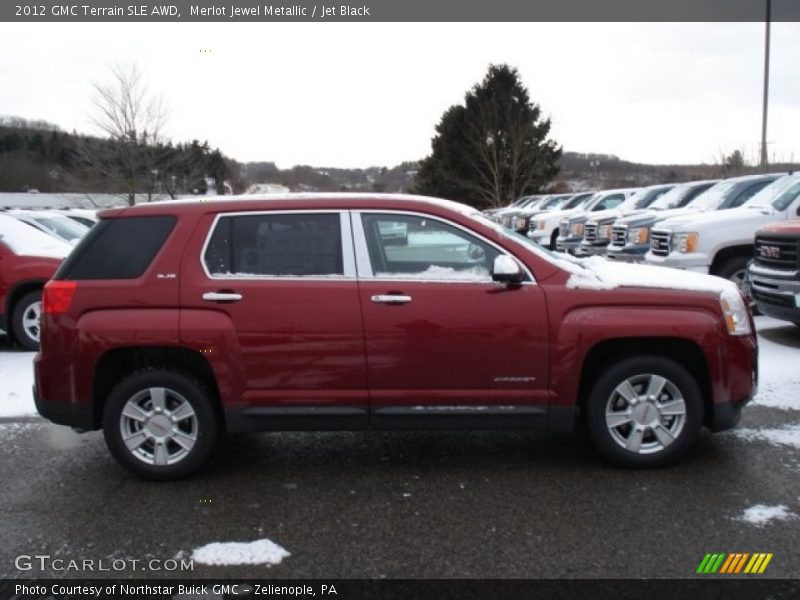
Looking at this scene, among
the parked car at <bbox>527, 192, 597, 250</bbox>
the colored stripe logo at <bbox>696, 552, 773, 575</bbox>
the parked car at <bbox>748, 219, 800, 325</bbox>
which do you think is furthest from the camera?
the parked car at <bbox>527, 192, 597, 250</bbox>

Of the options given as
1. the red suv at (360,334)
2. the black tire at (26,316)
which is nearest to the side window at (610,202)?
the black tire at (26,316)

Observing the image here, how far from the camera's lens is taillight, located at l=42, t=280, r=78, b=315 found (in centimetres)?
438

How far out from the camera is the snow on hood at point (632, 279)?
4363mm

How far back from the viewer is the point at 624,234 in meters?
12.6

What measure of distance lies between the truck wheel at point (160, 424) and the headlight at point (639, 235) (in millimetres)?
9183

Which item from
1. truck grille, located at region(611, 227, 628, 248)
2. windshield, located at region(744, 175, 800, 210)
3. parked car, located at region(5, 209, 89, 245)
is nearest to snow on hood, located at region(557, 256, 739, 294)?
windshield, located at region(744, 175, 800, 210)

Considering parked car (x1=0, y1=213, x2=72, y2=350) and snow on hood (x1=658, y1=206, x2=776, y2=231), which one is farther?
snow on hood (x1=658, y1=206, x2=776, y2=231)

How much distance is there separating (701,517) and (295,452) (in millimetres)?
2685

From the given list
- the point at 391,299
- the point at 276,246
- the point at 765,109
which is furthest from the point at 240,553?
the point at 765,109

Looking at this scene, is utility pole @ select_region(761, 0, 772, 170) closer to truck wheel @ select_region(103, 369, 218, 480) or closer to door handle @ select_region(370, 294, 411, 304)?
door handle @ select_region(370, 294, 411, 304)

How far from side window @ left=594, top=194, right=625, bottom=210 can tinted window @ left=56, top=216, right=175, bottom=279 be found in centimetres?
1710

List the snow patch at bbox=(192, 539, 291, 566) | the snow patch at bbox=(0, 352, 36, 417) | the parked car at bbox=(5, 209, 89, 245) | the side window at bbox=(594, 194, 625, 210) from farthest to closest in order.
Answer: the side window at bbox=(594, 194, 625, 210), the parked car at bbox=(5, 209, 89, 245), the snow patch at bbox=(0, 352, 36, 417), the snow patch at bbox=(192, 539, 291, 566)

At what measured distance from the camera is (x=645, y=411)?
14.5ft
